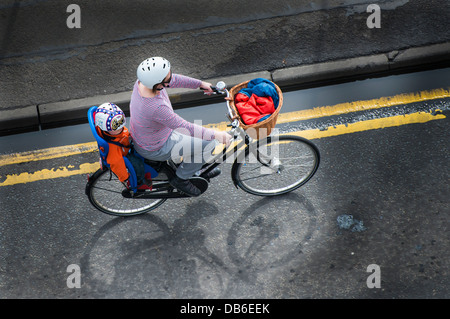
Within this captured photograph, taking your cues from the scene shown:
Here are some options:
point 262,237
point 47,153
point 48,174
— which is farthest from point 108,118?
point 47,153

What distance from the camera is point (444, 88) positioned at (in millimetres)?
5785

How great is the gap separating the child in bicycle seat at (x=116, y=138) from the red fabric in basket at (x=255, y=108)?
97cm

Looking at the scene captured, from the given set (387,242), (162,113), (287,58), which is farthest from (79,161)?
(387,242)

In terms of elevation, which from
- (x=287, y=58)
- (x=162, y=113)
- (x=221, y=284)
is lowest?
(x=221, y=284)

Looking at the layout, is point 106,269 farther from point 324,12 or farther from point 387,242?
point 324,12

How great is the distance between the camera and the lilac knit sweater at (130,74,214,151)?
3.66m

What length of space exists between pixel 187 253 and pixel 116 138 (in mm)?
1475

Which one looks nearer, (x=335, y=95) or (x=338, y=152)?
(x=338, y=152)

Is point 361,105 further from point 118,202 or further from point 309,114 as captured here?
point 118,202

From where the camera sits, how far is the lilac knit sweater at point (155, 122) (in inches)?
144

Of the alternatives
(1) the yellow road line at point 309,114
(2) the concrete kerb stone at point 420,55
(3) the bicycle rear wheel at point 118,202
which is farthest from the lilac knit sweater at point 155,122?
(2) the concrete kerb stone at point 420,55

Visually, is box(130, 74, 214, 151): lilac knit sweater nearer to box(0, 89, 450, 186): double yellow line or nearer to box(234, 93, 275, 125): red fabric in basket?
box(234, 93, 275, 125): red fabric in basket
